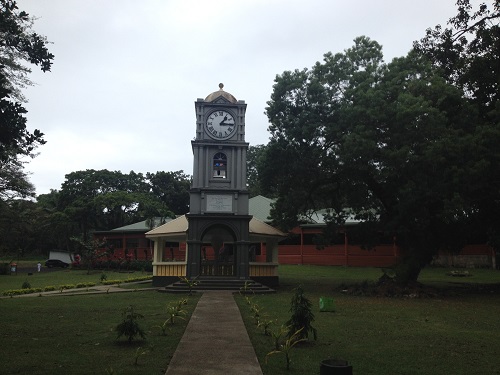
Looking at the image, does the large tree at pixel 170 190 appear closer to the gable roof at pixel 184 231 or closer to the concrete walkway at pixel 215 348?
the gable roof at pixel 184 231

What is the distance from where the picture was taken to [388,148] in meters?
19.8

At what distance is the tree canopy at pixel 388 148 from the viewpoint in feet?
59.3

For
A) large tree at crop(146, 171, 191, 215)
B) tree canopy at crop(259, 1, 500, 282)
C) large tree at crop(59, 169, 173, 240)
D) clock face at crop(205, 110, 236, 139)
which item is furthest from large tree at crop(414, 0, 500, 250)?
large tree at crop(146, 171, 191, 215)


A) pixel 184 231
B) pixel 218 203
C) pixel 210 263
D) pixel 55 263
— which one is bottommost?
pixel 55 263

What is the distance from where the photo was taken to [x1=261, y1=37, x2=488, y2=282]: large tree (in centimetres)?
1839

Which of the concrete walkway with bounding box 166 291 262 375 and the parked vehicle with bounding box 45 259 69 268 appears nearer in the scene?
the concrete walkway with bounding box 166 291 262 375

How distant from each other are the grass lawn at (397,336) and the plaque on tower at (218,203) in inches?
201

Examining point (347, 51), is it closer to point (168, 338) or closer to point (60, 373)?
point (168, 338)

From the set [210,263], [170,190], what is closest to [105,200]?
[170,190]

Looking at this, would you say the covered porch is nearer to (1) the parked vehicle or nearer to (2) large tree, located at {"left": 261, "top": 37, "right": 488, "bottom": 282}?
(2) large tree, located at {"left": 261, "top": 37, "right": 488, "bottom": 282}

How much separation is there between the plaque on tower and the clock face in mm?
3015

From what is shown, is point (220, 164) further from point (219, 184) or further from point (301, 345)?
point (301, 345)

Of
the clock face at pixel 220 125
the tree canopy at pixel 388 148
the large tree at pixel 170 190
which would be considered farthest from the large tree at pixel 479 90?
the large tree at pixel 170 190

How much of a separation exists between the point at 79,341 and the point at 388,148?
1487cm
